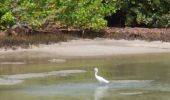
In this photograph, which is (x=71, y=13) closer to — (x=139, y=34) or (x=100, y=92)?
(x=139, y=34)

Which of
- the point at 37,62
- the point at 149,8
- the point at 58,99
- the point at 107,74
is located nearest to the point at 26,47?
the point at 37,62

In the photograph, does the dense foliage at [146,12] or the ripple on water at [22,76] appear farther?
the dense foliage at [146,12]

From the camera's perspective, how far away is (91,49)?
89.9 ft

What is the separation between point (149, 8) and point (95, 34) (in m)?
4.21

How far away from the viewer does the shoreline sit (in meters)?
26.0

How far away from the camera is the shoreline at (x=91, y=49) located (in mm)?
25953

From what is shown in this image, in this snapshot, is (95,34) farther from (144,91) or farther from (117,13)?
(144,91)

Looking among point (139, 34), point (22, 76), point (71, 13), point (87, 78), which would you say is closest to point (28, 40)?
point (71, 13)

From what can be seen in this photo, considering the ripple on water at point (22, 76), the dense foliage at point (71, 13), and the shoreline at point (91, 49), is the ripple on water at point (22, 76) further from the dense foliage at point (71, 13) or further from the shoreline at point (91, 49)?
the dense foliage at point (71, 13)

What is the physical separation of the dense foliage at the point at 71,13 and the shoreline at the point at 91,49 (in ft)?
3.74

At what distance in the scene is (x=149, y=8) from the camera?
32938mm

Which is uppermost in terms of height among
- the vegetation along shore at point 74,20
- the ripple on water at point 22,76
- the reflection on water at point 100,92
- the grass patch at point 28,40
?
the vegetation along shore at point 74,20

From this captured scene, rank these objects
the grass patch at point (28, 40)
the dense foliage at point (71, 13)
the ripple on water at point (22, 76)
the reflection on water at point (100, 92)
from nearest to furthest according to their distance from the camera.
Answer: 1. the reflection on water at point (100, 92)
2. the ripple on water at point (22, 76)
3. the grass patch at point (28, 40)
4. the dense foliage at point (71, 13)

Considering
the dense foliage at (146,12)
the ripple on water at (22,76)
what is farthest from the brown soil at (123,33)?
the ripple on water at (22,76)
